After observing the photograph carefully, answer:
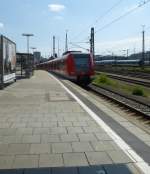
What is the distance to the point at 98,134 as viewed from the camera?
8.64 meters

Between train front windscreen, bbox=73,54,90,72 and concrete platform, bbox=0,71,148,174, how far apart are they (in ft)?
74.0

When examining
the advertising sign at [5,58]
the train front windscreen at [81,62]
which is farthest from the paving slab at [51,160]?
the train front windscreen at [81,62]

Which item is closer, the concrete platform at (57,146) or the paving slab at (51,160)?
the concrete platform at (57,146)

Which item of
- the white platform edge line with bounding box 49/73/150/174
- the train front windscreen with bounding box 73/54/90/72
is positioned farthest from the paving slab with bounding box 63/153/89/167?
the train front windscreen with bounding box 73/54/90/72

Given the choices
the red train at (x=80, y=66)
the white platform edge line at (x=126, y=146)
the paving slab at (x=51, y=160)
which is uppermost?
the red train at (x=80, y=66)

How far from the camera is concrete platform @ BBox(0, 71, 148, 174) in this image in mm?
6020

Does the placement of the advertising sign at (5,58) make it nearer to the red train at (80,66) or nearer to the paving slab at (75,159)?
the red train at (80,66)

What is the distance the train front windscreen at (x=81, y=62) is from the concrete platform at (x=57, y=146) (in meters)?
22.5

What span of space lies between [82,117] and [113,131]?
228 cm

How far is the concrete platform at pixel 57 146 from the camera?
6020 mm

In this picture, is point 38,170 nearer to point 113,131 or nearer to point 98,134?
point 98,134

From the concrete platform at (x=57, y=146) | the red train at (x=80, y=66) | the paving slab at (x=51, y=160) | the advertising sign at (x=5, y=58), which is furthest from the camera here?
the red train at (x=80, y=66)

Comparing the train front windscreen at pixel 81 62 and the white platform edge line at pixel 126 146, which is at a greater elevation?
the train front windscreen at pixel 81 62

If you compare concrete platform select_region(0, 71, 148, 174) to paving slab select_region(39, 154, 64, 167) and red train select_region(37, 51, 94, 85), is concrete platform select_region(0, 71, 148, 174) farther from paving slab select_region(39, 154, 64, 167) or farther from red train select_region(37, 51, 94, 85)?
red train select_region(37, 51, 94, 85)
